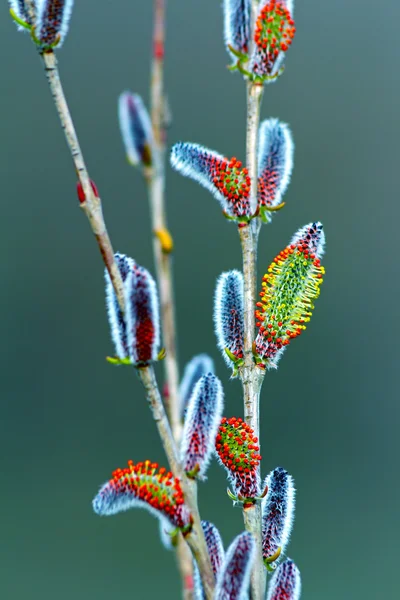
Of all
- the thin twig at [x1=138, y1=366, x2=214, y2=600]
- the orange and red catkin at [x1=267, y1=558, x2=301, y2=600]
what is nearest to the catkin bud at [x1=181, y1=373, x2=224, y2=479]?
the thin twig at [x1=138, y1=366, x2=214, y2=600]

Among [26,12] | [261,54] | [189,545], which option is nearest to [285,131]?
[261,54]

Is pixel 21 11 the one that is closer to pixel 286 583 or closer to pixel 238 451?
pixel 238 451

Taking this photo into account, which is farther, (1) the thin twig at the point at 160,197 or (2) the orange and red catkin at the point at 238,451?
(2) the orange and red catkin at the point at 238,451

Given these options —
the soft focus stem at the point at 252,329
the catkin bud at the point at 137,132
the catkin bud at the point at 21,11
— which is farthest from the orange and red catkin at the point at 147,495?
the catkin bud at the point at 21,11

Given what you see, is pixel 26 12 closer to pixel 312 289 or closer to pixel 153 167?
pixel 153 167

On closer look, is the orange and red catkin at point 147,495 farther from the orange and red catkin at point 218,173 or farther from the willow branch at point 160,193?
the orange and red catkin at point 218,173

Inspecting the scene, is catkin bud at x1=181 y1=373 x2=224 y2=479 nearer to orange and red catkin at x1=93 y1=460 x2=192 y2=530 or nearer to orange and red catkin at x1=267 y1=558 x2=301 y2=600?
orange and red catkin at x1=93 y1=460 x2=192 y2=530

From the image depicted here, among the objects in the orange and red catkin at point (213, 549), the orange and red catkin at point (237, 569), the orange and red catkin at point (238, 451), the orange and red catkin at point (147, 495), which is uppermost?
the orange and red catkin at point (238, 451)
